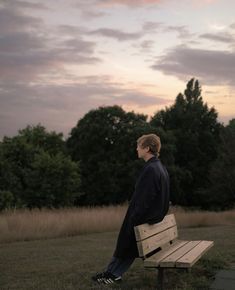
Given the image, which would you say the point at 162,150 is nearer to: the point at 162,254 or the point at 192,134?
the point at 192,134

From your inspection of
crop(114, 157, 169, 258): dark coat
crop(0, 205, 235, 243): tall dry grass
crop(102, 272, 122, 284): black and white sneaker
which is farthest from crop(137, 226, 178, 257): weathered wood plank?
crop(0, 205, 235, 243): tall dry grass

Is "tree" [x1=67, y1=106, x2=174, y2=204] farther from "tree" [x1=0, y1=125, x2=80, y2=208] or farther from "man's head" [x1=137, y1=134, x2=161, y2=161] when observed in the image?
"man's head" [x1=137, y1=134, x2=161, y2=161]

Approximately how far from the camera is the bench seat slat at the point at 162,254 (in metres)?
5.73

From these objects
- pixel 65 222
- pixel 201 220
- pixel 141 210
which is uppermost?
pixel 141 210

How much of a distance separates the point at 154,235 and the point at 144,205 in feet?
1.52

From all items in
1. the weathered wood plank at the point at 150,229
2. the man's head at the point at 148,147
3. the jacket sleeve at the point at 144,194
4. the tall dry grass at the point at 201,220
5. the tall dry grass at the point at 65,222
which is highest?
the man's head at the point at 148,147

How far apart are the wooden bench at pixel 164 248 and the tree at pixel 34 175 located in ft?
81.3

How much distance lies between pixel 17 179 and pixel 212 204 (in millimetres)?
28438

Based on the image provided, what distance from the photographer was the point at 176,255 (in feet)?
20.3

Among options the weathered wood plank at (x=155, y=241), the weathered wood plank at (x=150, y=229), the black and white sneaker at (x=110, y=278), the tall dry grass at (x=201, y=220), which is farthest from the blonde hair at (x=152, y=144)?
the tall dry grass at (x=201, y=220)

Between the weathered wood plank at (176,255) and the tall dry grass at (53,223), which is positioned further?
the tall dry grass at (53,223)

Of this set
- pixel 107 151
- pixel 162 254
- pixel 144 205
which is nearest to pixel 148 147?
pixel 144 205

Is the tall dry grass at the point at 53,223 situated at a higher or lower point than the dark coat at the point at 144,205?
lower

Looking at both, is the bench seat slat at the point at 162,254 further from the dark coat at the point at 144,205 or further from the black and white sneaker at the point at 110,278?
the black and white sneaker at the point at 110,278
